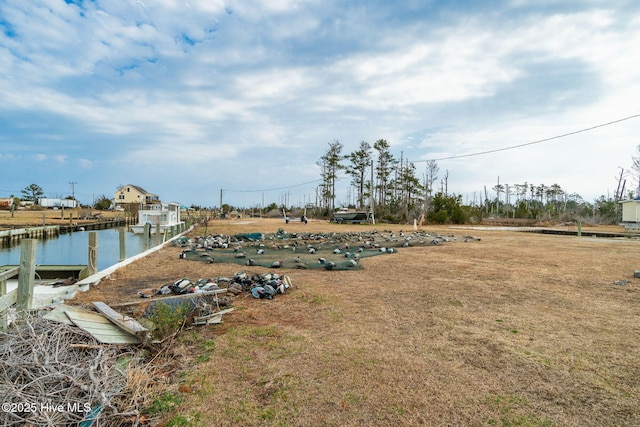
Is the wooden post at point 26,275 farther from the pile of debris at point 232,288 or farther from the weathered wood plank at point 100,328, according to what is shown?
the pile of debris at point 232,288

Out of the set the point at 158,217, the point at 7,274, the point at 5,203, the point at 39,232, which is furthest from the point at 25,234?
the point at 5,203

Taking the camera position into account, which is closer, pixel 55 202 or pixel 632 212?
pixel 632 212

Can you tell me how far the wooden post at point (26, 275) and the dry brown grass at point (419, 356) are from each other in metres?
1.38

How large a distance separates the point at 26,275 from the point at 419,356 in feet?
15.6

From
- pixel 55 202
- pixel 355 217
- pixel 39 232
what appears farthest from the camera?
pixel 55 202

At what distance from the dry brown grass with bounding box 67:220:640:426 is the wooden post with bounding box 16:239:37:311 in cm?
138

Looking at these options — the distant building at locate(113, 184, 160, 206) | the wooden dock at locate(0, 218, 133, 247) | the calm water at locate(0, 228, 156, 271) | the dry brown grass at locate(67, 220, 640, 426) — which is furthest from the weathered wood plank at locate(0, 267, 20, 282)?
the distant building at locate(113, 184, 160, 206)

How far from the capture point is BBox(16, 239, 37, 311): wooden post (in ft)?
14.5

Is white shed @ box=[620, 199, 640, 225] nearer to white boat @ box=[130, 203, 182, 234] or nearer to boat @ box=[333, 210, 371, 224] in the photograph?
boat @ box=[333, 210, 371, 224]

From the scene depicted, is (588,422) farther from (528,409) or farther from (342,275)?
(342,275)

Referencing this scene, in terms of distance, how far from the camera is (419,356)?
3.50 meters

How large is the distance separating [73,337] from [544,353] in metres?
4.43

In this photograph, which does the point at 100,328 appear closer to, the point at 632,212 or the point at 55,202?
the point at 632,212

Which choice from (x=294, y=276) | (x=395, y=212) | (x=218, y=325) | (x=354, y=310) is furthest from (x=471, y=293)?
(x=395, y=212)
